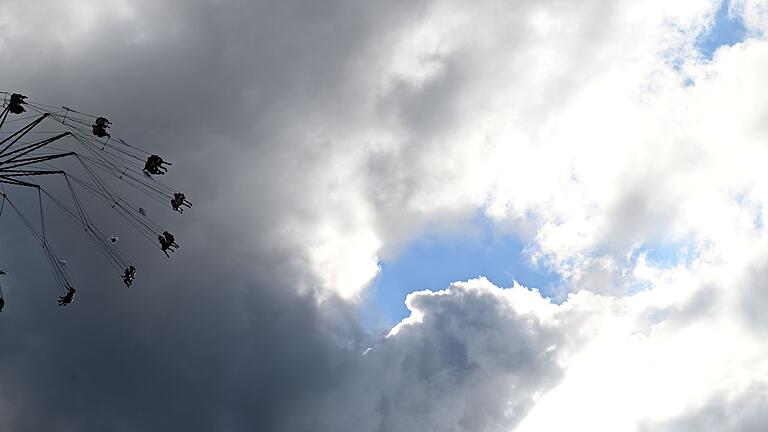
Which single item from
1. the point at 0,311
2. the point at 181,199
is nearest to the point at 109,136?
the point at 181,199

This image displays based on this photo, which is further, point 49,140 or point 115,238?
point 115,238

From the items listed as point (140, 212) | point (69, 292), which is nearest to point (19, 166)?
point (140, 212)

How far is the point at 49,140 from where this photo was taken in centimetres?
6172

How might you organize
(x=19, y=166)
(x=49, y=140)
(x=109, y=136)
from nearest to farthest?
(x=19, y=166) < (x=49, y=140) < (x=109, y=136)

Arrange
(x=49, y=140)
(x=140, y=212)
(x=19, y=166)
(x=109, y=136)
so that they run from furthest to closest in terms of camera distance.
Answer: (x=109, y=136) < (x=140, y=212) < (x=49, y=140) < (x=19, y=166)

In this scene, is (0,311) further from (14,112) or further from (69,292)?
(14,112)

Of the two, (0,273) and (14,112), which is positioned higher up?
(14,112)

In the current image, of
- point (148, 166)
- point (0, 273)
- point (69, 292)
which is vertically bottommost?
point (0, 273)

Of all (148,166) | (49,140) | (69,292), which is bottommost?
(69,292)

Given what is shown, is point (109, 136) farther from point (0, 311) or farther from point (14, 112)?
point (0, 311)

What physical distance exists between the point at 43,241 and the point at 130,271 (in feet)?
65.2

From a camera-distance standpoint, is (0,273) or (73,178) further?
(0,273)

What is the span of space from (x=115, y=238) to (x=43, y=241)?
11857 millimetres

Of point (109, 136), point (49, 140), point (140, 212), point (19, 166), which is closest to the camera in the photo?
point (19, 166)
